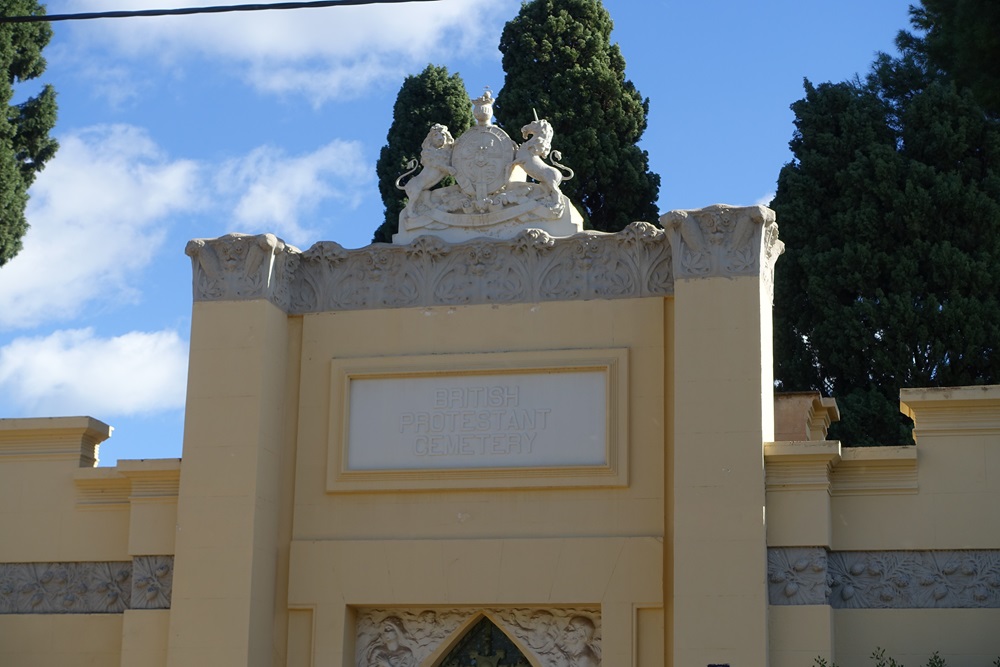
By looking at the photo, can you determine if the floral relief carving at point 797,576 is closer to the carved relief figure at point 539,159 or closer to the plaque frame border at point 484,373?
the plaque frame border at point 484,373

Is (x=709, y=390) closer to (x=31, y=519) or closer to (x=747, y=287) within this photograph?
(x=747, y=287)

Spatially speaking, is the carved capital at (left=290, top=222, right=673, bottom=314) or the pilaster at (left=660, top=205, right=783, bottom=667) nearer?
the pilaster at (left=660, top=205, right=783, bottom=667)

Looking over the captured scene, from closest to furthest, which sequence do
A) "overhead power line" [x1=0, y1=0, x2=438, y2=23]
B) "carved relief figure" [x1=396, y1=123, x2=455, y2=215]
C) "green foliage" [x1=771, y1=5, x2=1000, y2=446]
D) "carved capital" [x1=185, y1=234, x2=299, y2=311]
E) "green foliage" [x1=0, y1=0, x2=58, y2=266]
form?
"overhead power line" [x1=0, y1=0, x2=438, y2=23]
"carved capital" [x1=185, y1=234, x2=299, y2=311]
"carved relief figure" [x1=396, y1=123, x2=455, y2=215]
"green foliage" [x1=0, y1=0, x2=58, y2=266]
"green foliage" [x1=771, y1=5, x2=1000, y2=446]

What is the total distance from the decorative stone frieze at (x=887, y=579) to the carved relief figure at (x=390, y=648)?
3592 millimetres

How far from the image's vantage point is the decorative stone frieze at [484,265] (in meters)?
15.9

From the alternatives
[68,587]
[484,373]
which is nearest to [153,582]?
[68,587]

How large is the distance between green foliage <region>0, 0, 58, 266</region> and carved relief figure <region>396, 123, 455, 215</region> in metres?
7.74

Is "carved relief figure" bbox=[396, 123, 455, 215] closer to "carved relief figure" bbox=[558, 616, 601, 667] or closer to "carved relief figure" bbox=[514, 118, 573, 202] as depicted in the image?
"carved relief figure" bbox=[514, 118, 573, 202]

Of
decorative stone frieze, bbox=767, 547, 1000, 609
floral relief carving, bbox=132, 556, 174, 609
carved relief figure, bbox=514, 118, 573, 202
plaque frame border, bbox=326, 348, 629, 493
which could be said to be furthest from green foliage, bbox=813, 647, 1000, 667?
floral relief carving, bbox=132, 556, 174, 609

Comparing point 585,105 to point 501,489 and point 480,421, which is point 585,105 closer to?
point 480,421

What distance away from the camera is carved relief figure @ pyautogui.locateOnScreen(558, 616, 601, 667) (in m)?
15.7

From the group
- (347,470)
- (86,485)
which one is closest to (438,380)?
(347,470)

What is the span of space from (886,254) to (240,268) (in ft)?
39.1

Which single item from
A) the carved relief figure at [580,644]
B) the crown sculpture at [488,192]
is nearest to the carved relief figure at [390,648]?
the carved relief figure at [580,644]
